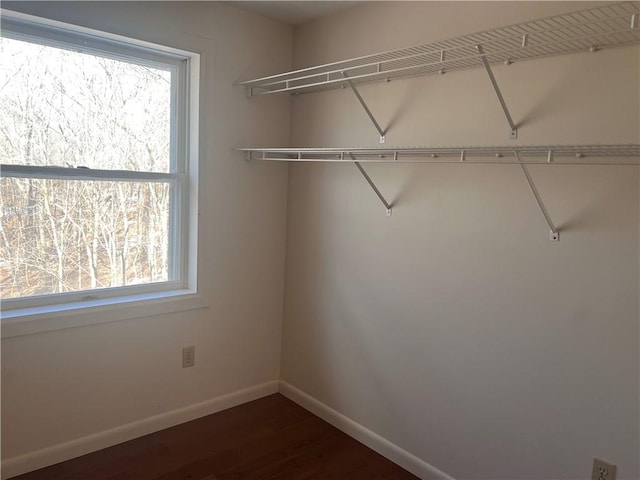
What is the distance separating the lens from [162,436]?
2.46 m

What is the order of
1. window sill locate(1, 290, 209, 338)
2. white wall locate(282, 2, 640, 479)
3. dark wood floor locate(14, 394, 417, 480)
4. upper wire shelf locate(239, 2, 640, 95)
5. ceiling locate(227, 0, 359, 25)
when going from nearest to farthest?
upper wire shelf locate(239, 2, 640, 95) → white wall locate(282, 2, 640, 479) → window sill locate(1, 290, 209, 338) → dark wood floor locate(14, 394, 417, 480) → ceiling locate(227, 0, 359, 25)

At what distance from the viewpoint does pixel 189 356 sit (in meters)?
2.59

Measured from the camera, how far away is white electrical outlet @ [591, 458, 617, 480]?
162 cm

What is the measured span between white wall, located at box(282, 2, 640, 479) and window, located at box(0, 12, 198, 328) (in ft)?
2.29

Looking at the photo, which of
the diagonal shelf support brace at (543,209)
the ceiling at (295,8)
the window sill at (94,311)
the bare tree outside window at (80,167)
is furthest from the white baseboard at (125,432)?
the ceiling at (295,8)

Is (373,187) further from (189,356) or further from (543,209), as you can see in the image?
(189,356)

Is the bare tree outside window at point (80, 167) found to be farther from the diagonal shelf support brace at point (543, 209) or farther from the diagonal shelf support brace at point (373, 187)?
the diagonal shelf support brace at point (543, 209)

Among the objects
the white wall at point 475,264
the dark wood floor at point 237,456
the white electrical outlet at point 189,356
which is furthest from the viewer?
the white electrical outlet at point 189,356

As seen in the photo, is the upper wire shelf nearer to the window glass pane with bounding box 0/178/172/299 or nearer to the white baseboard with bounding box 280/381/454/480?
the window glass pane with bounding box 0/178/172/299

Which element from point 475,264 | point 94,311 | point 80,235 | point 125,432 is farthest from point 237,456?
point 475,264

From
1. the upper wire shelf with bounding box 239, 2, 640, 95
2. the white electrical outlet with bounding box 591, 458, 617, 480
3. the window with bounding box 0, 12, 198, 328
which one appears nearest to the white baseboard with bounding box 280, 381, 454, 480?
the white electrical outlet with bounding box 591, 458, 617, 480

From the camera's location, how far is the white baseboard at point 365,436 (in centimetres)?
221

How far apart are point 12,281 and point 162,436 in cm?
106

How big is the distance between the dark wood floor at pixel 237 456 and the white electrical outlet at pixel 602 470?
32.9 inches
